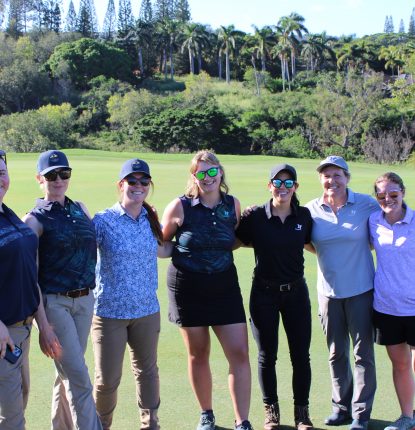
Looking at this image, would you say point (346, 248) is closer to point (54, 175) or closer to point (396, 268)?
point (396, 268)

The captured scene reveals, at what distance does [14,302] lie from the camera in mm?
3547

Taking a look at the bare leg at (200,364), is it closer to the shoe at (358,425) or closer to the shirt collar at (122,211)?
the shirt collar at (122,211)

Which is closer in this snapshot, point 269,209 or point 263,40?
point 269,209

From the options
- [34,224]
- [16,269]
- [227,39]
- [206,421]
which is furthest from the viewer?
[227,39]

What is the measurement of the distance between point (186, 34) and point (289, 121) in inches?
1610

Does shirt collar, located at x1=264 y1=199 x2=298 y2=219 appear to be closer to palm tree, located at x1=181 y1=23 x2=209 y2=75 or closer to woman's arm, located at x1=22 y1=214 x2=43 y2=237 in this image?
woman's arm, located at x1=22 y1=214 x2=43 y2=237

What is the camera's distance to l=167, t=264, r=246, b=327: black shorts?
4.48 metres

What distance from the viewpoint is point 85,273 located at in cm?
404

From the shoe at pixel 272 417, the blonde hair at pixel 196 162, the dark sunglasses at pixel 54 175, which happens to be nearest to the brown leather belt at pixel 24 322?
the dark sunglasses at pixel 54 175


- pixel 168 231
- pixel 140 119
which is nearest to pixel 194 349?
pixel 168 231

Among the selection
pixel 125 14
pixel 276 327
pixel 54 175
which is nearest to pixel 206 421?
pixel 276 327

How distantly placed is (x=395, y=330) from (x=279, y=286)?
854 millimetres

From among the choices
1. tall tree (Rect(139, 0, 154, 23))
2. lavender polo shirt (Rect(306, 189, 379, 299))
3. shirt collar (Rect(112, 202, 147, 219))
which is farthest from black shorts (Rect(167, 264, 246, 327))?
tall tree (Rect(139, 0, 154, 23))

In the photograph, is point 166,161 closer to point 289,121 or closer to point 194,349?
point 194,349
